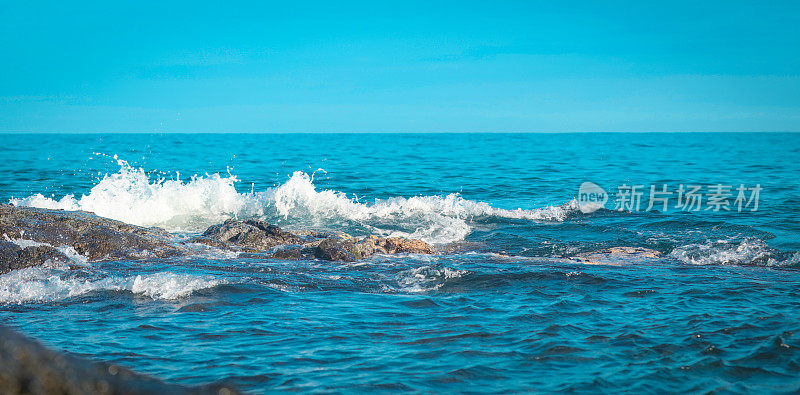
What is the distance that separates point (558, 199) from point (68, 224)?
13.1 metres

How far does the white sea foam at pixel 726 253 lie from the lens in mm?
9273

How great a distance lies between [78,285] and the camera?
6.70m

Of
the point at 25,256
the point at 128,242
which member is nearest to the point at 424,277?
the point at 128,242

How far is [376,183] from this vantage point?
22.0 m

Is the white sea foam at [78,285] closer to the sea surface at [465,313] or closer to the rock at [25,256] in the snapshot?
the sea surface at [465,313]

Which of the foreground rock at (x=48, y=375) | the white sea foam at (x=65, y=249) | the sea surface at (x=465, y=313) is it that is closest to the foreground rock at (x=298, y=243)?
the sea surface at (x=465, y=313)

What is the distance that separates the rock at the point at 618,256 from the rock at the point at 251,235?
15.1ft

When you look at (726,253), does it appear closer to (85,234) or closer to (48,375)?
(85,234)

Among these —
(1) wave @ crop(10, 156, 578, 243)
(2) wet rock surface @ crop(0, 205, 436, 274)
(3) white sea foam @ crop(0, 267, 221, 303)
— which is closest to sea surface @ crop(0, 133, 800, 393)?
(3) white sea foam @ crop(0, 267, 221, 303)

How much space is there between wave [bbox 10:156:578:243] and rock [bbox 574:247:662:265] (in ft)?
11.1

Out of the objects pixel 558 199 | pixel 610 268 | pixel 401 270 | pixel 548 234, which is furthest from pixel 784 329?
pixel 558 199

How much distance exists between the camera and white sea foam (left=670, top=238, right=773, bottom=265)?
9.27 meters

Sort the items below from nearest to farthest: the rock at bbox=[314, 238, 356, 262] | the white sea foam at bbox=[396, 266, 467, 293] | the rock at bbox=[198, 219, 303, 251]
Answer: the white sea foam at bbox=[396, 266, 467, 293] < the rock at bbox=[314, 238, 356, 262] < the rock at bbox=[198, 219, 303, 251]

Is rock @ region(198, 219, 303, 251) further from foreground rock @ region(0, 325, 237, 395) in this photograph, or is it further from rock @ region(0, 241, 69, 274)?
foreground rock @ region(0, 325, 237, 395)
